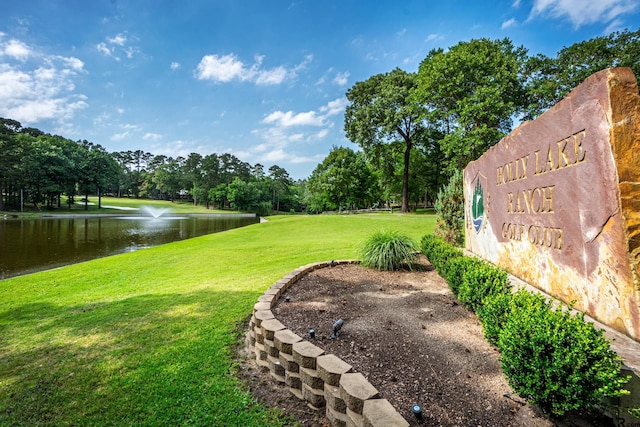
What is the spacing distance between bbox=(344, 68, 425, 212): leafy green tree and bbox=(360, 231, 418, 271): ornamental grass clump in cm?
1733

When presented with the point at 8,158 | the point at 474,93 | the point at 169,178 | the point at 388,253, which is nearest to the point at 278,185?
the point at 169,178

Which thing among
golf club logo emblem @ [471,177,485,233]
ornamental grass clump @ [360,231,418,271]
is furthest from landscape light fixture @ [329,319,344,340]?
golf club logo emblem @ [471,177,485,233]

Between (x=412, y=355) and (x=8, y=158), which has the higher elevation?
(x=8, y=158)

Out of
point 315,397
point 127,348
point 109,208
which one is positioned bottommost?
point 127,348

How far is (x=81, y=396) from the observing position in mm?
2549

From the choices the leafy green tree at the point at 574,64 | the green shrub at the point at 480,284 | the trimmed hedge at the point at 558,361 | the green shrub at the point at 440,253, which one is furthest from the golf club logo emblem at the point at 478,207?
the leafy green tree at the point at 574,64

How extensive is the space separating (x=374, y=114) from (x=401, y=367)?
78.4 feet

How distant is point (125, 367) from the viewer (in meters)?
2.98

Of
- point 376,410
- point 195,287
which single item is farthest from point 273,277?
point 376,410

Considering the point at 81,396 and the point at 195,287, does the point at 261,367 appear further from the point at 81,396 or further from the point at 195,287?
the point at 195,287

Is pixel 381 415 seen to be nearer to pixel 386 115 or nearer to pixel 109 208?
pixel 386 115

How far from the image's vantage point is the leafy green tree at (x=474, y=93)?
55.6 ft

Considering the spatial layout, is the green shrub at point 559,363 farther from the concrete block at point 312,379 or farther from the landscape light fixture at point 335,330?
the landscape light fixture at point 335,330

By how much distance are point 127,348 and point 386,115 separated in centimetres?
2315
